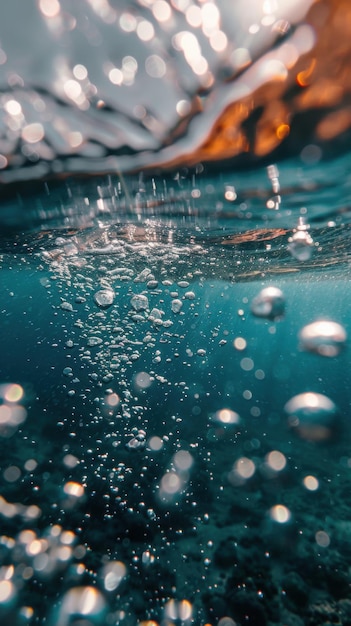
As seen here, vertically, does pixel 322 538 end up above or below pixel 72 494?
below

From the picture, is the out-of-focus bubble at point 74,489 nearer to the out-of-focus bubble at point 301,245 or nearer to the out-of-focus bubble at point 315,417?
the out-of-focus bubble at point 315,417

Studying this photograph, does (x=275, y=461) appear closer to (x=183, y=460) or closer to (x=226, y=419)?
(x=226, y=419)

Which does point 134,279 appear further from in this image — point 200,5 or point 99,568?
point 200,5

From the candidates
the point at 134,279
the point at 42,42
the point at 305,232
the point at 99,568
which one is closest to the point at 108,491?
the point at 99,568

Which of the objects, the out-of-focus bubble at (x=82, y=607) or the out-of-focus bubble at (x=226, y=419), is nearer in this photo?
the out-of-focus bubble at (x=82, y=607)

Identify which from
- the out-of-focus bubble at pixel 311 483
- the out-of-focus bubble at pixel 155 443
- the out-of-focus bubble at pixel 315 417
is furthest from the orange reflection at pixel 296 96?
the out-of-focus bubble at pixel 155 443

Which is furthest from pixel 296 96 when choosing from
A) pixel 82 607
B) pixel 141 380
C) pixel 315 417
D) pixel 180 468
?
pixel 141 380
